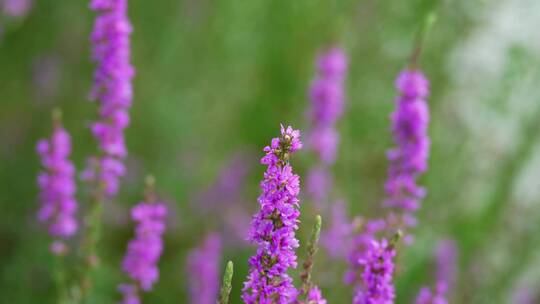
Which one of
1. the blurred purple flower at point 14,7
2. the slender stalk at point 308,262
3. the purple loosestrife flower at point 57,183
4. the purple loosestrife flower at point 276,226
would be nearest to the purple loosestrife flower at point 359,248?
the slender stalk at point 308,262

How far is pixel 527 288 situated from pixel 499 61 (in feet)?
7.74

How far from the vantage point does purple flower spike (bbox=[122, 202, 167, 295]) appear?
365cm

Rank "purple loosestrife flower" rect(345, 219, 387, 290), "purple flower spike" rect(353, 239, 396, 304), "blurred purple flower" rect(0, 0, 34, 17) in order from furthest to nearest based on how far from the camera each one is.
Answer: "blurred purple flower" rect(0, 0, 34, 17)
"purple loosestrife flower" rect(345, 219, 387, 290)
"purple flower spike" rect(353, 239, 396, 304)

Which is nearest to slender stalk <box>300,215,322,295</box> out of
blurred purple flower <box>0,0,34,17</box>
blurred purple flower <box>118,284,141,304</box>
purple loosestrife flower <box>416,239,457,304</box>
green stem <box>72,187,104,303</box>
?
blurred purple flower <box>118,284,141,304</box>

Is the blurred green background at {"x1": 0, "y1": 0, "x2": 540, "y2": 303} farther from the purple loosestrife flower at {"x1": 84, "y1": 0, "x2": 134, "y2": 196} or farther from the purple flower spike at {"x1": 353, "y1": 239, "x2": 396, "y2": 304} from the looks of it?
the purple flower spike at {"x1": 353, "y1": 239, "x2": 396, "y2": 304}

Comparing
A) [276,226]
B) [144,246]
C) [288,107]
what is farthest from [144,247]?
[288,107]

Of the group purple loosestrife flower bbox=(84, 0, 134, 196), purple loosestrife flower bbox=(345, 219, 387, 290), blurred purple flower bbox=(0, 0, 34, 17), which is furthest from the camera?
blurred purple flower bbox=(0, 0, 34, 17)

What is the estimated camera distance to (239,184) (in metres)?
6.57

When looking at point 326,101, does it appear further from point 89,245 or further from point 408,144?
point 89,245

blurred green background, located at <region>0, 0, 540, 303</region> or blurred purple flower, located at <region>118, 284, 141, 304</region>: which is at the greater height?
blurred green background, located at <region>0, 0, 540, 303</region>

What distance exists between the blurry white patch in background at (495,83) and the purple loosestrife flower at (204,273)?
331 cm

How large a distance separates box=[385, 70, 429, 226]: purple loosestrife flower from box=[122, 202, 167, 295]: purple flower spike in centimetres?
124

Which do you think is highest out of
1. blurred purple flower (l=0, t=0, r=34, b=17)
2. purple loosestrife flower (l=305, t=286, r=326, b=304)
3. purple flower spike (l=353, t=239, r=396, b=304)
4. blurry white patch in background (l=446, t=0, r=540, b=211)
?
blurry white patch in background (l=446, t=0, r=540, b=211)

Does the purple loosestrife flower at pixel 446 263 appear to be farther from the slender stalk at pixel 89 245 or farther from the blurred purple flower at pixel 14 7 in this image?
the blurred purple flower at pixel 14 7
